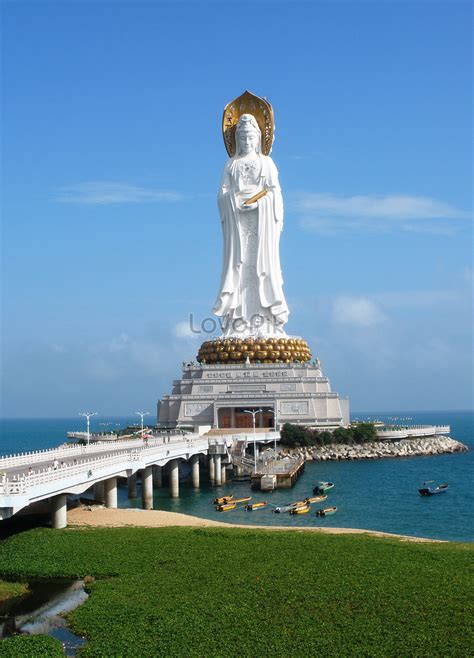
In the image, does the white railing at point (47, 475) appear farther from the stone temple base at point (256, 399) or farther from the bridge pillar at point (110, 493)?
the stone temple base at point (256, 399)

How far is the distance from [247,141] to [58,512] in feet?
124

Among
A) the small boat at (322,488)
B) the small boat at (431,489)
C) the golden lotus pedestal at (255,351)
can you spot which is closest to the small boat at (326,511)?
the small boat at (322,488)

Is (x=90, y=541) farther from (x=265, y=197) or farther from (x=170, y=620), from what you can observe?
(x=265, y=197)

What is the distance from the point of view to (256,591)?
1543 centimetres

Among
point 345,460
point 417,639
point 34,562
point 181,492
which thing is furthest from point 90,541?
point 345,460

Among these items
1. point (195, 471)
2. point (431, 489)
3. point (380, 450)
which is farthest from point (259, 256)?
point (431, 489)

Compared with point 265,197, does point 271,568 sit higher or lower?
lower

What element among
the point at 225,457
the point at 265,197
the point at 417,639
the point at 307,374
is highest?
the point at 265,197

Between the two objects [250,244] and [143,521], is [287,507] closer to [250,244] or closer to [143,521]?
[143,521]

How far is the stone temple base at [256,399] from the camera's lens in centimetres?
4934

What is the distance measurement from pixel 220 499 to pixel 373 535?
9.71 metres

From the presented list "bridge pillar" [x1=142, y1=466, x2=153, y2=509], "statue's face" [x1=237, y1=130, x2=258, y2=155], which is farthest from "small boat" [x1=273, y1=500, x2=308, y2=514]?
"statue's face" [x1=237, y1=130, x2=258, y2=155]

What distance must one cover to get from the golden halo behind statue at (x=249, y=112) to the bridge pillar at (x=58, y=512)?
38.4m

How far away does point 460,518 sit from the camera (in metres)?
28.4
